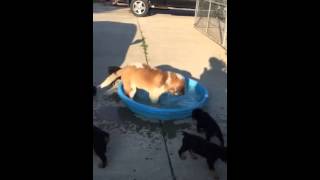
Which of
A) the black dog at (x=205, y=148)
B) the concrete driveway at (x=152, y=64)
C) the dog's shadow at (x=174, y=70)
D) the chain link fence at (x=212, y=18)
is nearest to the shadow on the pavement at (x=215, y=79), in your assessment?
the concrete driveway at (x=152, y=64)

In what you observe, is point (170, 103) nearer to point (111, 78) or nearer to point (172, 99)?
point (172, 99)

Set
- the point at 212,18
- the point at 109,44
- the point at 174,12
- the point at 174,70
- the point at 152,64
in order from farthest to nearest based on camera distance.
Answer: the point at 174,12 < the point at 212,18 < the point at 109,44 < the point at 152,64 < the point at 174,70

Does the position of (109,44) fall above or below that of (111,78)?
above

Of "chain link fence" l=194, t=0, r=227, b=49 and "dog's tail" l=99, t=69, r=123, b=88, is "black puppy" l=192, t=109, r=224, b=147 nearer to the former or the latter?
"dog's tail" l=99, t=69, r=123, b=88

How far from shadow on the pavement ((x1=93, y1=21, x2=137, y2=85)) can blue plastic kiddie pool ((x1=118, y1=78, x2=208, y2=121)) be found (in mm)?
1299

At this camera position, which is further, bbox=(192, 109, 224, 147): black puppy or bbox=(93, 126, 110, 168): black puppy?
bbox=(192, 109, 224, 147): black puppy

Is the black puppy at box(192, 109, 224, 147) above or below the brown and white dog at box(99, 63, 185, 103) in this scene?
below

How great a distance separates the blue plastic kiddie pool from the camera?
5402 millimetres

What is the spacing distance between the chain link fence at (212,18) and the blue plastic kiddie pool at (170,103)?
222 inches

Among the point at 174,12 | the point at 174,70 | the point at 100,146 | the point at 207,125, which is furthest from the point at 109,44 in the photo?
A: the point at 174,12

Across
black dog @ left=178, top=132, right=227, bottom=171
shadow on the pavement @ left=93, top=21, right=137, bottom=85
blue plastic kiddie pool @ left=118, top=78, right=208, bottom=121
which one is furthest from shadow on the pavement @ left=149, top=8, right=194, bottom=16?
black dog @ left=178, top=132, right=227, bottom=171

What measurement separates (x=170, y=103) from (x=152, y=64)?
7.61ft

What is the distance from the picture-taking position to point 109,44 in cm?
977
